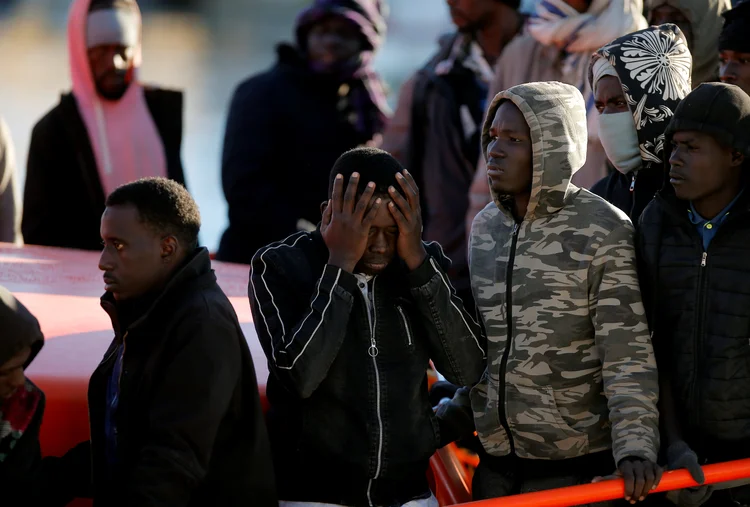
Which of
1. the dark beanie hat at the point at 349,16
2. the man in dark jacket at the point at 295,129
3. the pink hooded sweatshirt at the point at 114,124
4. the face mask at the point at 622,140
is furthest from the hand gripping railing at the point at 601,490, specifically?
the dark beanie hat at the point at 349,16

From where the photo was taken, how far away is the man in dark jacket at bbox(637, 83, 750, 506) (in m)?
2.95

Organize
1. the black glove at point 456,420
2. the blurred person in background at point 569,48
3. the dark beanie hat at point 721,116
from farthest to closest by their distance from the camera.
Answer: the blurred person in background at point 569,48 < the black glove at point 456,420 < the dark beanie hat at point 721,116

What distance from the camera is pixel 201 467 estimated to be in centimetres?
261

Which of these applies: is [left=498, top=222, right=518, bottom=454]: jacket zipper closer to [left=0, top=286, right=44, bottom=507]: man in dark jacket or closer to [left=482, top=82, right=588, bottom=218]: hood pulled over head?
[left=482, top=82, right=588, bottom=218]: hood pulled over head

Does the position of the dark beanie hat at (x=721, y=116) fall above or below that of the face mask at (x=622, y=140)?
above

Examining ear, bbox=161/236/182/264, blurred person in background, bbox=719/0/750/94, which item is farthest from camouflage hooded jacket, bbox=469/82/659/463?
blurred person in background, bbox=719/0/750/94

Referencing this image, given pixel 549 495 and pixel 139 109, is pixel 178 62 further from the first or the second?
→ pixel 549 495

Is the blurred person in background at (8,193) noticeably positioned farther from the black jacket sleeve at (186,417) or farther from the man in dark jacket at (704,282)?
the man in dark jacket at (704,282)

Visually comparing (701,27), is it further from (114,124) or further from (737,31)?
(114,124)

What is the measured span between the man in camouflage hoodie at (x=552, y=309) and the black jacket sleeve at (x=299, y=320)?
48 cm

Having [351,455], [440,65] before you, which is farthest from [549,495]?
[440,65]

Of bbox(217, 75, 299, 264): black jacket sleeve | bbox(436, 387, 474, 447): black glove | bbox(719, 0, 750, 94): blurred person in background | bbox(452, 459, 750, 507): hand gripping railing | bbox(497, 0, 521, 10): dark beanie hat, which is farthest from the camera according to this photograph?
bbox(497, 0, 521, 10): dark beanie hat

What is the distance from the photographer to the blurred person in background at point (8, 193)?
530 centimetres

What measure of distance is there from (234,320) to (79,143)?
2.94 m
